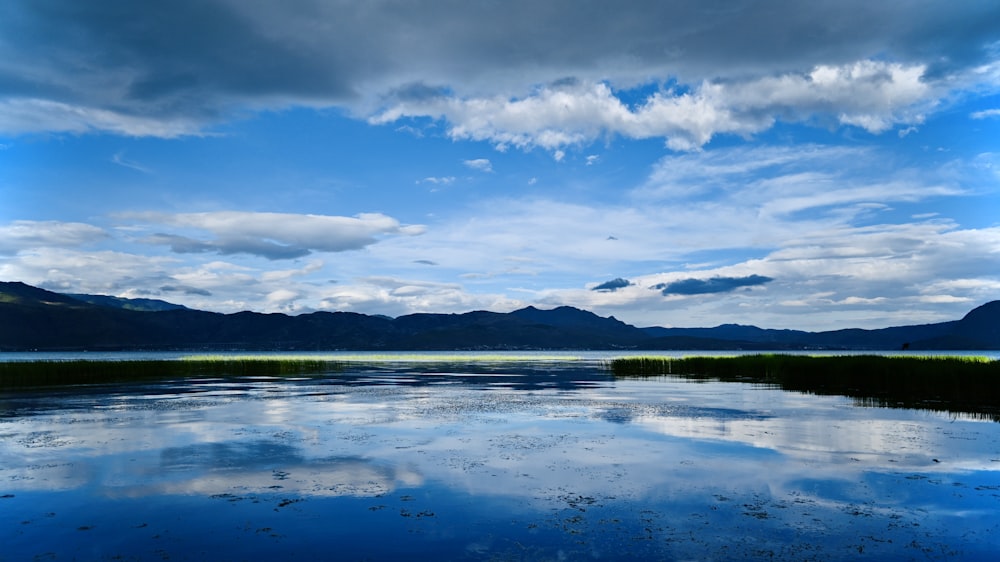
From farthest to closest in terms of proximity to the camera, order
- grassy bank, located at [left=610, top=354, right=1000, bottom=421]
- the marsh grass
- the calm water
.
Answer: the marsh grass → grassy bank, located at [left=610, top=354, right=1000, bottom=421] → the calm water

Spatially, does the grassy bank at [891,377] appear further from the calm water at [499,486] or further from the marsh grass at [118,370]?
the marsh grass at [118,370]

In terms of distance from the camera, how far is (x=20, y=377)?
64125 mm

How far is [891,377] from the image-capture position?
180ft

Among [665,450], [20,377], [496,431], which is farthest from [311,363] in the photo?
[665,450]

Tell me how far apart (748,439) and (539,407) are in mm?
15328

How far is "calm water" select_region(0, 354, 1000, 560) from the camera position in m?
13.6

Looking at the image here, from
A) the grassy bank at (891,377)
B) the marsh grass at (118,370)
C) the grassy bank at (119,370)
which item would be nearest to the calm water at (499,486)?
the grassy bank at (891,377)

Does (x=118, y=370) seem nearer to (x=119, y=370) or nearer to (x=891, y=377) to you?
(x=119, y=370)

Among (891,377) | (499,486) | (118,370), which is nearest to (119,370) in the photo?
(118,370)

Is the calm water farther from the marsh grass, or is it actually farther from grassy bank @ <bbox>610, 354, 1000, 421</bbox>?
the marsh grass

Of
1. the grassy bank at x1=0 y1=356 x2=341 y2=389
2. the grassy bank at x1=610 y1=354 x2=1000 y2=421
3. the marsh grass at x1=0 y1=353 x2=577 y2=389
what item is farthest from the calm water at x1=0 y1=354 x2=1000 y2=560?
the grassy bank at x1=0 y1=356 x2=341 y2=389

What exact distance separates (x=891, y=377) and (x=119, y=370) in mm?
81115

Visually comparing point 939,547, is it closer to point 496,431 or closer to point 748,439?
point 748,439

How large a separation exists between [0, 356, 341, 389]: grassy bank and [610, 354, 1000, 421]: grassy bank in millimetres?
52812
